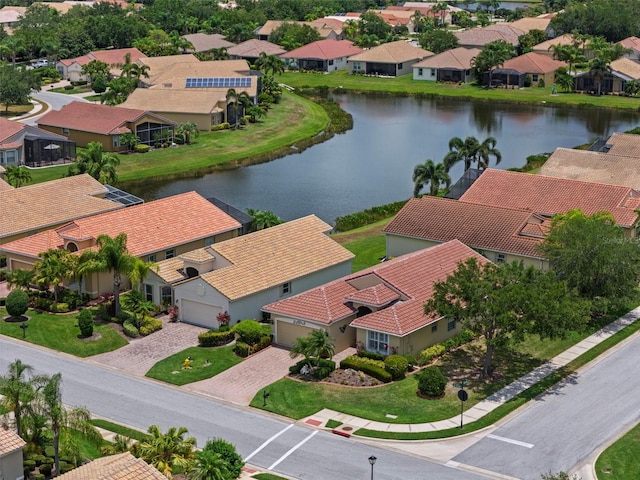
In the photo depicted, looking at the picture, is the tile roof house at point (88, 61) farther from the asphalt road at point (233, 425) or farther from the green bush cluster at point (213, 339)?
the asphalt road at point (233, 425)

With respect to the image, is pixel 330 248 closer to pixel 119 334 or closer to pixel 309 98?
pixel 119 334

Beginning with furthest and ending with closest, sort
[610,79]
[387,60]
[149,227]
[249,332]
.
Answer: [387,60], [610,79], [149,227], [249,332]

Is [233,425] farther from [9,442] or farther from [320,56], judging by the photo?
[320,56]

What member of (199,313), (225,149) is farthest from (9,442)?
(225,149)

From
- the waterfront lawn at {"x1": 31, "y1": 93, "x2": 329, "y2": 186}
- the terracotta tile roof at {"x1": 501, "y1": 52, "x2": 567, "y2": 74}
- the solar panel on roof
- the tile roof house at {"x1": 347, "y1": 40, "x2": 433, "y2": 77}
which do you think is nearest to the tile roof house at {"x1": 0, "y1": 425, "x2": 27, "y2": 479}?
the waterfront lawn at {"x1": 31, "y1": 93, "x2": 329, "y2": 186}

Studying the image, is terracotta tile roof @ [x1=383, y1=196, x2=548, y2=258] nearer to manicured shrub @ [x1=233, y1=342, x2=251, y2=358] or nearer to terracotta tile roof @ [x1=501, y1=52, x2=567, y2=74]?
manicured shrub @ [x1=233, y1=342, x2=251, y2=358]
